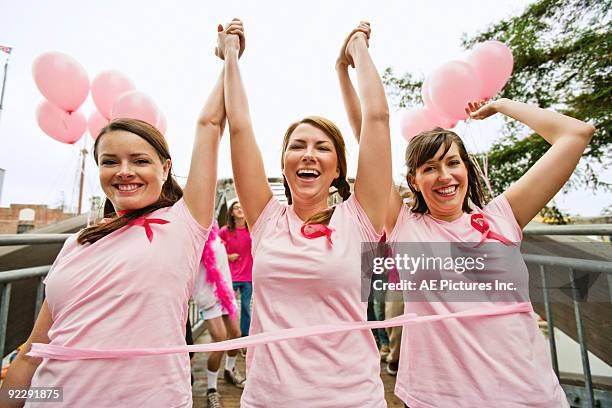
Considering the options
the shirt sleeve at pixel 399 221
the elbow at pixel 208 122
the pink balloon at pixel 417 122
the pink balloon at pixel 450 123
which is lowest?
the shirt sleeve at pixel 399 221

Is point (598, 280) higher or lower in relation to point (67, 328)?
higher

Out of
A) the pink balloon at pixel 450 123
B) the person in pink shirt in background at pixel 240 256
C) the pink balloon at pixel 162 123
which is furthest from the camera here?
the person in pink shirt in background at pixel 240 256

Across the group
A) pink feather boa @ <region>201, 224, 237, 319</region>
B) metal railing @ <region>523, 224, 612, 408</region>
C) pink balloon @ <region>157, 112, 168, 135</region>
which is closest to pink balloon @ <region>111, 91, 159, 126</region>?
pink balloon @ <region>157, 112, 168, 135</region>

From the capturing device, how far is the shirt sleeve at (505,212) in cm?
148

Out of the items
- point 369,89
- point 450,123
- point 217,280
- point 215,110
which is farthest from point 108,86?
point 450,123

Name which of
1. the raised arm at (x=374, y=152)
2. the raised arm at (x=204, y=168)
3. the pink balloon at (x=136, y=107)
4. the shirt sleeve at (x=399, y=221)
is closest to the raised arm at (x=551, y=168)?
the shirt sleeve at (x=399, y=221)

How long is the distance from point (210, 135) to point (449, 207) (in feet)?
3.47

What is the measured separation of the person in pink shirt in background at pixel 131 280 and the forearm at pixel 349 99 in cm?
57

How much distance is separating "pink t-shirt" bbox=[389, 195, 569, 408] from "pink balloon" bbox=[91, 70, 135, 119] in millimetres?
3187

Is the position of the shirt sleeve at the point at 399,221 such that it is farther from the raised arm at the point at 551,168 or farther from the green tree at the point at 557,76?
the green tree at the point at 557,76

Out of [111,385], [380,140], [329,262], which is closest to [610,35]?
[380,140]

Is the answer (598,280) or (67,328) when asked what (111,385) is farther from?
(598,280)

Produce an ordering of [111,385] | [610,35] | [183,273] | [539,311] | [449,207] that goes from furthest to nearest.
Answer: [610,35]
[539,311]
[449,207]
[183,273]
[111,385]

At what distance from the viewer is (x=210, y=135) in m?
1.40
